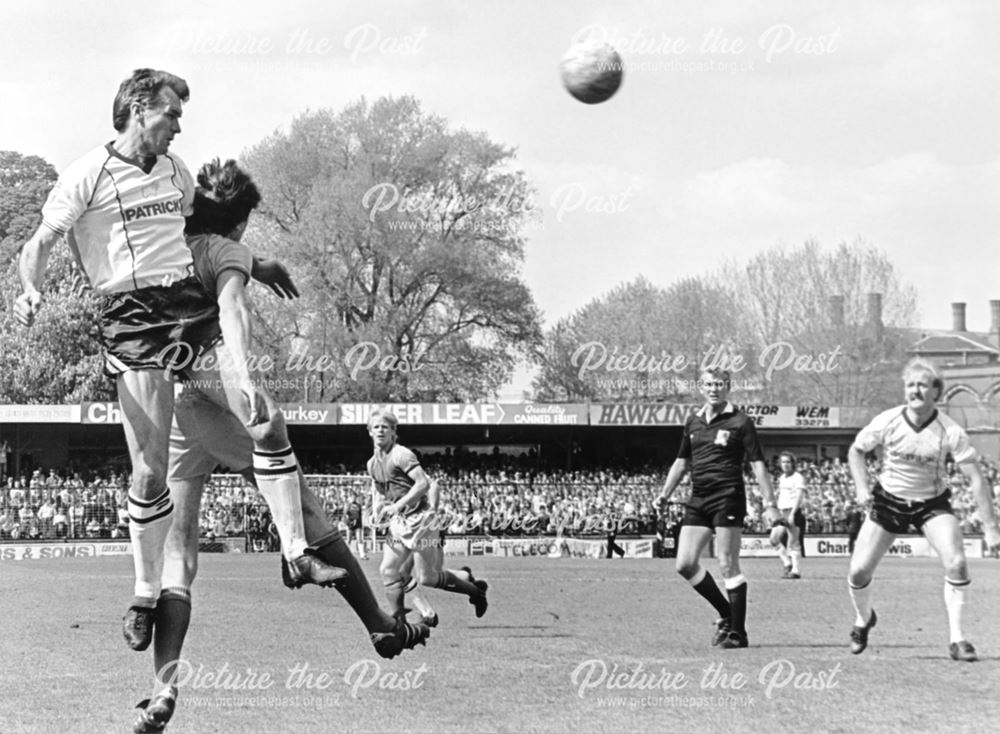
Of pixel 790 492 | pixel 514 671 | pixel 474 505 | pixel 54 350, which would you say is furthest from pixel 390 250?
pixel 514 671

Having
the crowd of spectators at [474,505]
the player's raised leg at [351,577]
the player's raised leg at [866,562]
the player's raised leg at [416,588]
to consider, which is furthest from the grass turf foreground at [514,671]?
the crowd of spectators at [474,505]

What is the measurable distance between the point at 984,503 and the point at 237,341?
6438mm

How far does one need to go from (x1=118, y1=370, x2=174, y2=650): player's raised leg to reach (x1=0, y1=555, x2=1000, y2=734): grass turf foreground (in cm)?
86

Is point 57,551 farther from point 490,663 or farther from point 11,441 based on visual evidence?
point 490,663

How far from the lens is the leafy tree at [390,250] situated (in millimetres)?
46438

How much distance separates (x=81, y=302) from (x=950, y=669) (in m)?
40.1

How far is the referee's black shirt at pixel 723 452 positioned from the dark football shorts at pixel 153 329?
20.2 feet

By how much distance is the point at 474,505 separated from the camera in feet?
114

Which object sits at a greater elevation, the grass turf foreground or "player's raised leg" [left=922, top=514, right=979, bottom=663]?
"player's raised leg" [left=922, top=514, right=979, bottom=663]

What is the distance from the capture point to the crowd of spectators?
31641 mm

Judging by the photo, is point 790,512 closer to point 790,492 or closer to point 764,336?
point 790,492

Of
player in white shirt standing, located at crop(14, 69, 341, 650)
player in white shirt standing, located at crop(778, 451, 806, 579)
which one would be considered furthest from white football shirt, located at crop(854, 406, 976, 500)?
player in white shirt standing, located at crop(778, 451, 806, 579)

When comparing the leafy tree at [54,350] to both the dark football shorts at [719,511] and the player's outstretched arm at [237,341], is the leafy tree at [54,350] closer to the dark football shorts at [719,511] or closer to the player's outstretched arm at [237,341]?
the dark football shorts at [719,511]

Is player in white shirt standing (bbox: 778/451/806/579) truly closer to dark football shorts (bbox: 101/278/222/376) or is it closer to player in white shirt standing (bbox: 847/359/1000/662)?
player in white shirt standing (bbox: 847/359/1000/662)
